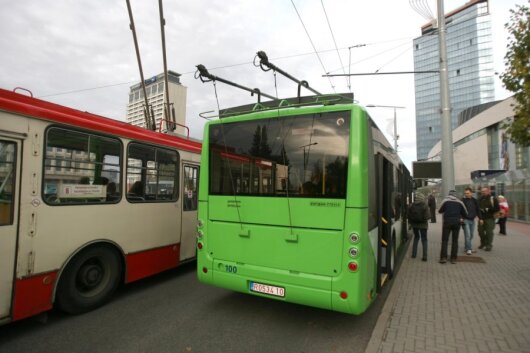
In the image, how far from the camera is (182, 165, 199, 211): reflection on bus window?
271 inches

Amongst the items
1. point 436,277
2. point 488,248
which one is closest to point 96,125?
point 436,277

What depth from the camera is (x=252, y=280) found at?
4.59m

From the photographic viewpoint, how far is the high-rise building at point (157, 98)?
1141 cm

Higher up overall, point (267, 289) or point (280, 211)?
point (280, 211)

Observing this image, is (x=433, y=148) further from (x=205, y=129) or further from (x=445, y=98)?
(x=205, y=129)

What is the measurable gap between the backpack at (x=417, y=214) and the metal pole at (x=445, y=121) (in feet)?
4.29

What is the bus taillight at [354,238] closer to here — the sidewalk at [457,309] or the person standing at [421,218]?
the sidewalk at [457,309]

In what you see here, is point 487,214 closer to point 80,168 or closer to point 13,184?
point 80,168

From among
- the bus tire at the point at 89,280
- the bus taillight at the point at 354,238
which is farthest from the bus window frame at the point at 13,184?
the bus taillight at the point at 354,238

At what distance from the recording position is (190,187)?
7039 mm

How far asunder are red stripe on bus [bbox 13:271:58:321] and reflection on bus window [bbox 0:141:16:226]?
2.50 ft

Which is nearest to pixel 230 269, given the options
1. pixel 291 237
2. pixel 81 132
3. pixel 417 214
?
pixel 291 237

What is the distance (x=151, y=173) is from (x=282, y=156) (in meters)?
2.62

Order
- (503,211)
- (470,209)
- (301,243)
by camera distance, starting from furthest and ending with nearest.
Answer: (503,211) → (470,209) → (301,243)
